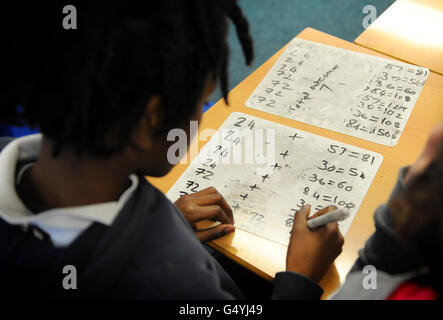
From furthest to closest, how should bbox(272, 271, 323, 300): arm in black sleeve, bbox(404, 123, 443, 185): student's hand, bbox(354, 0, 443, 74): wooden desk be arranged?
bbox(354, 0, 443, 74): wooden desk < bbox(272, 271, 323, 300): arm in black sleeve < bbox(404, 123, 443, 185): student's hand

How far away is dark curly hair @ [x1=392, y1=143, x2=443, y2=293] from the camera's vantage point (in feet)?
1.28

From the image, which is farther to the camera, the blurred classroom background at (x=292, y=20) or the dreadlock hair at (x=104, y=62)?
the blurred classroom background at (x=292, y=20)

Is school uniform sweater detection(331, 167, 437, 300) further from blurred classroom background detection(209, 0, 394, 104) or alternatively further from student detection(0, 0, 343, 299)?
blurred classroom background detection(209, 0, 394, 104)

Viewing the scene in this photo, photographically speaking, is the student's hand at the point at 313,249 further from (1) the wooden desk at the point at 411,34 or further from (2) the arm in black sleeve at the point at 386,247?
(1) the wooden desk at the point at 411,34

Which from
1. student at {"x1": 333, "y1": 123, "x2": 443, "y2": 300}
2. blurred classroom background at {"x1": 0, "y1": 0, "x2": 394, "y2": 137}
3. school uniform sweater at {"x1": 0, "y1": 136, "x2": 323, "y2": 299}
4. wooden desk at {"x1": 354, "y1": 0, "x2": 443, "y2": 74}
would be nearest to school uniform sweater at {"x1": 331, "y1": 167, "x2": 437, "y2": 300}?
student at {"x1": 333, "y1": 123, "x2": 443, "y2": 300}

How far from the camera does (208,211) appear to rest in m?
Result: 0.65

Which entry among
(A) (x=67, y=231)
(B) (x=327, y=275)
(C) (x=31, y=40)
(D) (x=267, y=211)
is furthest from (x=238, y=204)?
(C) (x=31, y=40)

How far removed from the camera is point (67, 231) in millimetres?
437

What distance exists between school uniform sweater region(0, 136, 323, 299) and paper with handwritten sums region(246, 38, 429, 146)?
0.45m

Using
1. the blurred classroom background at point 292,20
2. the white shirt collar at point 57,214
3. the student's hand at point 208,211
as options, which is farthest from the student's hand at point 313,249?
the blurred classroom background at point 292,20

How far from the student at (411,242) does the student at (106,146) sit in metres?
0.09

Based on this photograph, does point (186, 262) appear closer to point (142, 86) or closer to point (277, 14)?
point (142, 86)

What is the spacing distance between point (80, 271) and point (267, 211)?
34cm

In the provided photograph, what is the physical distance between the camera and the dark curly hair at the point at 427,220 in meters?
0.39
